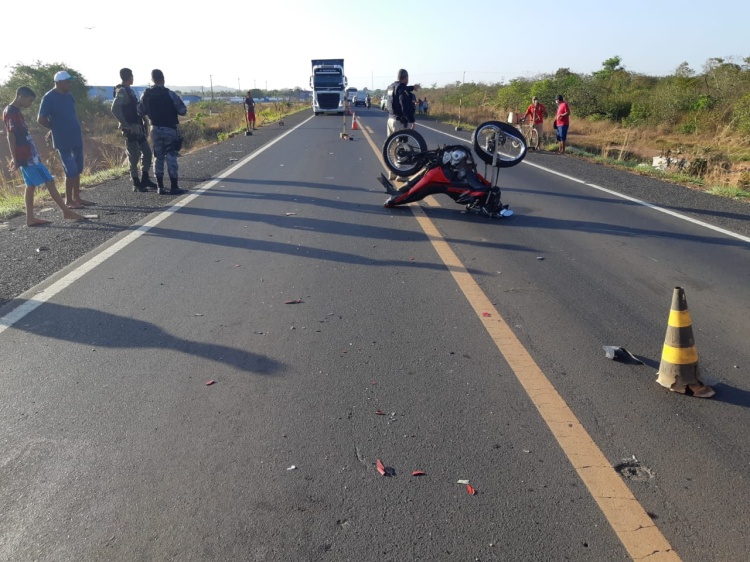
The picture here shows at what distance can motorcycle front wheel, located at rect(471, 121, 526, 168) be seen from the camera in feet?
31.0

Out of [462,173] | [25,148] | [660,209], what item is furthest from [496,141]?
[25,148]

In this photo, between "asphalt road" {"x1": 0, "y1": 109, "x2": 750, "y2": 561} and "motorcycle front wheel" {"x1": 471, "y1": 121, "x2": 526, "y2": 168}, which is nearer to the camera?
"asphalt road" {"x1": 0, "y1": 109, "x2": 750, "y2": 561}

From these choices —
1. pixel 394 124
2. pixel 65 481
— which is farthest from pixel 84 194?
pixel 65 481

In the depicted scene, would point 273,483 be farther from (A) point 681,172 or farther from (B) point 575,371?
(A) point 681,172

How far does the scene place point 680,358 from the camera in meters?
3.88

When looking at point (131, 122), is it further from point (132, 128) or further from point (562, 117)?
point (562, 117)

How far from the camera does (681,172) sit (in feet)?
49.3

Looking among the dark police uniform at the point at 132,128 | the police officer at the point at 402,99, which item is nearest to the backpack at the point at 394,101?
the police officer at the point at 402,99

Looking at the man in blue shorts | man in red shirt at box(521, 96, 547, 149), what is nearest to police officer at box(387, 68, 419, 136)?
the man in blue shorts

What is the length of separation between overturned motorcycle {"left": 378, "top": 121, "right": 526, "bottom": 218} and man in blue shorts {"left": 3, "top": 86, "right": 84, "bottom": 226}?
4957mm

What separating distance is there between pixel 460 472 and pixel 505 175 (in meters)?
11.4

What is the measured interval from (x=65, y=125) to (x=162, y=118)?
1.63m

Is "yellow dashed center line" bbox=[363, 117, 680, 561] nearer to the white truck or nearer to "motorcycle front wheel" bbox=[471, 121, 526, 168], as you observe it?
"motorcycle front wheel" bbox=[471, 121, 526, 168]

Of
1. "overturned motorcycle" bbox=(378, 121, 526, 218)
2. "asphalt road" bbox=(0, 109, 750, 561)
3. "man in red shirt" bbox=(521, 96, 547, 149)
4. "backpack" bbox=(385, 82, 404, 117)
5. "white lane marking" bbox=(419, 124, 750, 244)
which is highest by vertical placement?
"backpack" bbox=(385, 82, 404, 117)
